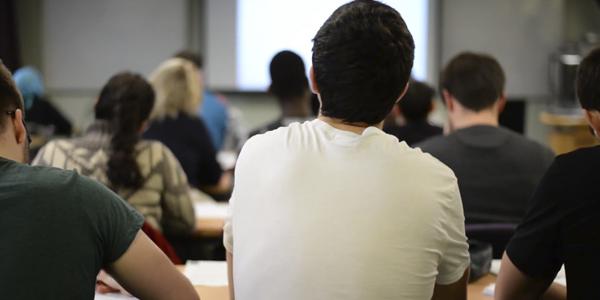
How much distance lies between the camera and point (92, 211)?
3.76 feet

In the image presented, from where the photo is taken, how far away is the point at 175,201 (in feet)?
8.16

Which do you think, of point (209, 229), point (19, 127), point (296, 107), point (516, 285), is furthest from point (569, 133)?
point (19, 127)

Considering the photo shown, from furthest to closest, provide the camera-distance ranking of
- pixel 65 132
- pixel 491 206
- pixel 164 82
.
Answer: pixel 65 132, pixel 164 82, pixel 491 206

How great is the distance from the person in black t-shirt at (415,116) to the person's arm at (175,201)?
3.72 ft

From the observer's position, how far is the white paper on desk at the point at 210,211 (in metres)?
2.90

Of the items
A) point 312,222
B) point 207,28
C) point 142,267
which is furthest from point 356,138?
point 207,28

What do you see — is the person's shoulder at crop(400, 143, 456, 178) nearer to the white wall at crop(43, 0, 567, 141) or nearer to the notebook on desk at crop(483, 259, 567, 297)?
the notebook on desk at crop(483, 259, 567, 297)

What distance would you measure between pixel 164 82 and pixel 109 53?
148 inches

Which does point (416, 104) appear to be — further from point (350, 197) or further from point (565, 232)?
point (350, 197)

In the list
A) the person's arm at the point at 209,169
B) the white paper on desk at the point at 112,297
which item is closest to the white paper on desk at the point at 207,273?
the white paper on desk at the point at 112,297

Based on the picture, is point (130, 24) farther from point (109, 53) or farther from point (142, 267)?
point (142, 267)

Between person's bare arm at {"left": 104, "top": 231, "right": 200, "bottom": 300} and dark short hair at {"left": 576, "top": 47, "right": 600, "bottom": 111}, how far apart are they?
0.92 meters

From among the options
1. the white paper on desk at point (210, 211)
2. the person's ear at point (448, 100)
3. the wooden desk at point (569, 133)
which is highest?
the person's ear at point (448, 100)

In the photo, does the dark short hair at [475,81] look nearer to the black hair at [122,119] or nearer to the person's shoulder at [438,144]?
the person's shoulder at [438,144]
